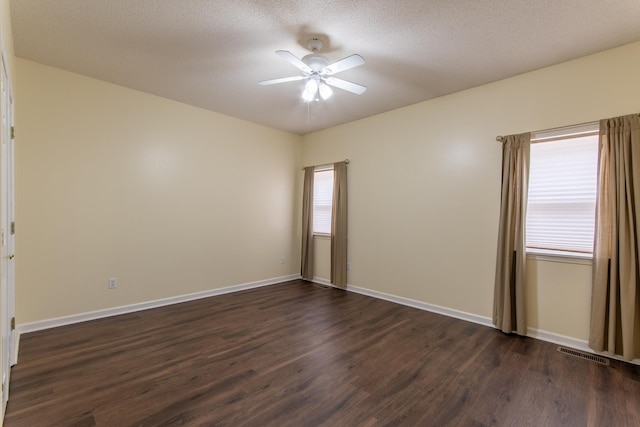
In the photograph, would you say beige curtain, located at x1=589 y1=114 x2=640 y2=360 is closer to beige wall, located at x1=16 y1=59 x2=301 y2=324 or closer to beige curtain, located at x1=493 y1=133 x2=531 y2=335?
beige curtain, located at x1=493 y1=133 x2=531 y2=335

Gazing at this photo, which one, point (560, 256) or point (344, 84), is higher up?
point (344, 84)

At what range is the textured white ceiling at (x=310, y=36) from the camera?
2205 millimetres

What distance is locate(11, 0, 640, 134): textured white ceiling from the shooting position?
7.23ft

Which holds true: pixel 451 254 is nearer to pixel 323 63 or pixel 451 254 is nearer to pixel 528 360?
pixel 528 360

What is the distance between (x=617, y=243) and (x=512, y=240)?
0.80 meters

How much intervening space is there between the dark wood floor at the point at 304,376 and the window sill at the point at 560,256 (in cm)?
85

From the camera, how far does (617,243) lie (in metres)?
2.58

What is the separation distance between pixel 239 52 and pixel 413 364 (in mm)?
3232

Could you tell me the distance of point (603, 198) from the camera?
105 inches

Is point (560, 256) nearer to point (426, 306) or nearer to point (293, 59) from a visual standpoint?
point (426, 306)

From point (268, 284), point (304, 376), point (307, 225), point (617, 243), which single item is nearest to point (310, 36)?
point (304, 376)

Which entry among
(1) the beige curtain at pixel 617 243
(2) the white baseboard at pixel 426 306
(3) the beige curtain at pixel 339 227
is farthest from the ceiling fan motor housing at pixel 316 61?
(2) the white baseboard at pixel 426 306

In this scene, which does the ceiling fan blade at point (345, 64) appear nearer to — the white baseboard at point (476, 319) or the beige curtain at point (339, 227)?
the beige curtain at point (339, 227)

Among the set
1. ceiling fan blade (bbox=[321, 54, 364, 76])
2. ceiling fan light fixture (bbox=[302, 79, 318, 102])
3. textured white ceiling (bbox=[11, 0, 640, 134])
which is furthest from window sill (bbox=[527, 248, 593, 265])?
ceiling fan light fixture (bbox=[302, 79, 318, 102])
